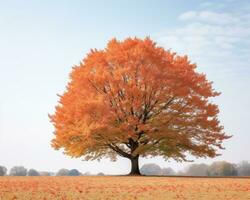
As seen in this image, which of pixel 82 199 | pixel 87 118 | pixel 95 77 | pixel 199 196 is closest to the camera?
pixel 82 199

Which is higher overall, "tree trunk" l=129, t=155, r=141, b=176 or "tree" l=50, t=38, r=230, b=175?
"tree" l=50, t=38, r=230, b=175

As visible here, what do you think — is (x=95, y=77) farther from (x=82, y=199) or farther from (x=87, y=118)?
(x=82, y=199)

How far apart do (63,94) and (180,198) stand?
24.6 meters

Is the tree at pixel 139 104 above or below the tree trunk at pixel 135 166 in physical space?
above

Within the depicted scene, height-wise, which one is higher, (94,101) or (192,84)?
(192,84)

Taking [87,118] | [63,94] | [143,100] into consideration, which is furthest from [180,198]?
[63,94]

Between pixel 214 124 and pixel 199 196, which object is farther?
pixel 214 124

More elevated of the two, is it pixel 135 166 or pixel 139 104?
pixel 139 104

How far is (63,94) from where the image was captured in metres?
38.9

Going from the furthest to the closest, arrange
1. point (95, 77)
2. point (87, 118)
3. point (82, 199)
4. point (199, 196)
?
point (95, 77)
point (87, 118)
point (199, 196)
point (82, 199)

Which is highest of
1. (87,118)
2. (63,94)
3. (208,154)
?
(63,94)

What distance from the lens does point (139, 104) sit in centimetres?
3597

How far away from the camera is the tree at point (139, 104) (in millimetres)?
36031

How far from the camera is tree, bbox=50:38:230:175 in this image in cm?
3603
